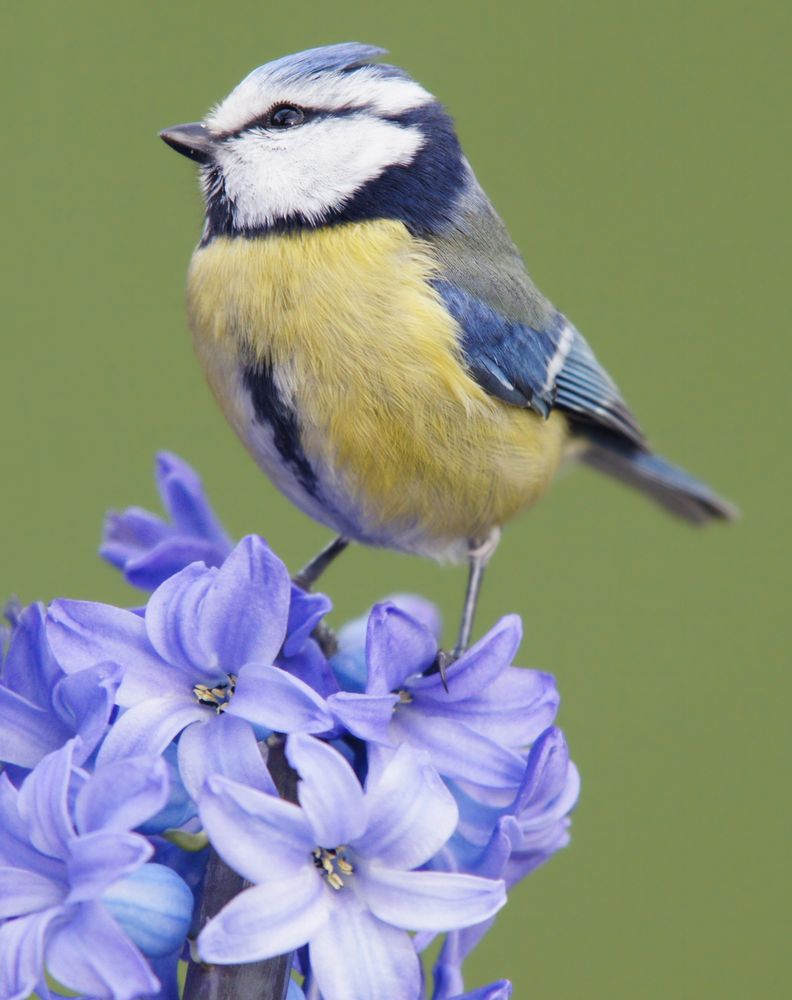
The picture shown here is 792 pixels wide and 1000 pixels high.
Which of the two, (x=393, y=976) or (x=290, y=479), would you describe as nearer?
(x=393, y=976)

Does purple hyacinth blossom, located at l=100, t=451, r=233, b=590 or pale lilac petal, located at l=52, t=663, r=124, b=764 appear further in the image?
purple hyacinth blossom, located at l=100, t=451, r=233, b=590

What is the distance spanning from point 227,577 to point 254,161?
1.70 feet

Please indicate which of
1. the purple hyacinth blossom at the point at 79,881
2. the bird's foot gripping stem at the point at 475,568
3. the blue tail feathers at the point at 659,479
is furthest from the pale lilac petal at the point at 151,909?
the blue tail feathers at the point at 659,479

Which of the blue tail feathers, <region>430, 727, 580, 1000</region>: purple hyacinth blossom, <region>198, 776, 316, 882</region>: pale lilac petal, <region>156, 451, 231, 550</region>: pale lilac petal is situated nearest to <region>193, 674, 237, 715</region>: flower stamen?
<region>198, 776, 316, 882</region>: pale lilac petal

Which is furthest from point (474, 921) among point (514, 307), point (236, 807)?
point (514, 307)

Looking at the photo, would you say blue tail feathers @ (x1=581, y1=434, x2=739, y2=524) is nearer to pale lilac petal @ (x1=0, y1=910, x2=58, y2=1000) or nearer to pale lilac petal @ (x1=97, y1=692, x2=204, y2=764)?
pale lilac petal @ (x1=97, y1=692, x2=204, y2=764)

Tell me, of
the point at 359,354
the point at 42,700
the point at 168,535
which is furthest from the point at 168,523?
the point at 42,700

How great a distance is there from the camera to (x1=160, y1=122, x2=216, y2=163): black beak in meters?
1.20

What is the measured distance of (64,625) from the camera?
0.85 metres

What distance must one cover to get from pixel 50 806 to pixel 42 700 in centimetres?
15

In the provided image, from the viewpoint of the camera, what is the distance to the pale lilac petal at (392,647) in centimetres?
90

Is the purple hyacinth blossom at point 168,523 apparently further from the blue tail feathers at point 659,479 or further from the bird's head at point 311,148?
the blue tail feathers at point 659,479

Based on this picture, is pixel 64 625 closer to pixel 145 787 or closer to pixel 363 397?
pixel 145 787

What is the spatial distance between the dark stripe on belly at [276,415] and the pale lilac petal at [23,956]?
1.86ft
